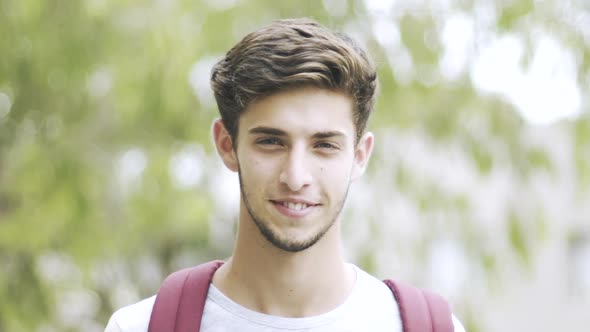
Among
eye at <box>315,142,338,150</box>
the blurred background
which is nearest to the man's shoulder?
eye at <box>315,142,338,150</box>

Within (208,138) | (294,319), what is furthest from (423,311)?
(208,138)

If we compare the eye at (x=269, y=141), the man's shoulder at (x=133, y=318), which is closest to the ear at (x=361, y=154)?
the eye at (x=269, y=141)

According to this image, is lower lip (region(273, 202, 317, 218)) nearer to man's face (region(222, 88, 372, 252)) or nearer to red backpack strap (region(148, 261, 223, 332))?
man's face (region(222, 88, 372, 252))

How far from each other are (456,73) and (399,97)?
1.50 feet

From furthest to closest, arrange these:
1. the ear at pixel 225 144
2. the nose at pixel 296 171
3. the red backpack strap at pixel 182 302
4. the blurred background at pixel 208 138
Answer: the blurred background at pixel 208 138 → the ear at pixel 225 144 → the red backpack strap at pixel 182 302 → the nose at pixel 296 171

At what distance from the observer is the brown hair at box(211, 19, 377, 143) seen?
2502mm

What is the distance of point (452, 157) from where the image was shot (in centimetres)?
608

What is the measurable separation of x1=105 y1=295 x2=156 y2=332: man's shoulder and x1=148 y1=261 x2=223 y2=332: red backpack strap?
3.0 inches

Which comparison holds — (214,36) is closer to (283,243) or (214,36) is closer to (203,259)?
(283,243)

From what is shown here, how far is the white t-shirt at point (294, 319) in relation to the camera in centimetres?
259

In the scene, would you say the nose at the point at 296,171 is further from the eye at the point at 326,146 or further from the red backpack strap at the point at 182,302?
the red backpack strap at the point at 182,302

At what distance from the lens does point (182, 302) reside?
8.63ft

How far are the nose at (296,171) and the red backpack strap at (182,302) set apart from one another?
0.41m

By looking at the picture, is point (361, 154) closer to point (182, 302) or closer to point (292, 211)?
point (292, 211)
